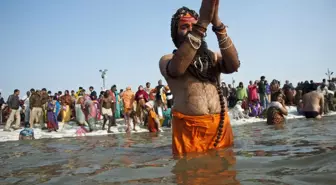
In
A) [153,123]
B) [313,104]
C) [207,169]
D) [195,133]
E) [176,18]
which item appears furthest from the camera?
[153,123]

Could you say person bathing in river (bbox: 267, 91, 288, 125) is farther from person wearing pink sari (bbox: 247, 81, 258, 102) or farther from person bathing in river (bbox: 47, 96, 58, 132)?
person bathing in river (bbox: 47, 96, 58, 132)

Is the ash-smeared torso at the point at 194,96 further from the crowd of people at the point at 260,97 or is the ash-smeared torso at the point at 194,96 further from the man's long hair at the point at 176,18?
the crowd of people at the point at 260,97

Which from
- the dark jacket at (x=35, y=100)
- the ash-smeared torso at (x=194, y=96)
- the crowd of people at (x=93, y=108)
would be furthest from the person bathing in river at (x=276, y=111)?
the dark jacket at (x=35, y=100)

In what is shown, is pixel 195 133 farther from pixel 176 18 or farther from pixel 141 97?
pixel 141 97

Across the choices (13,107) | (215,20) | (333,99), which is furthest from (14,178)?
(333,99)

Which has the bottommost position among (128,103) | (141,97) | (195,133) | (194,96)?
(195,133)

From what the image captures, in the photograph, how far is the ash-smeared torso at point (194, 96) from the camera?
118 inches

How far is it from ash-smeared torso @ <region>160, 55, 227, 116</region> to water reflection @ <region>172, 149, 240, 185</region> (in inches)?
16.0

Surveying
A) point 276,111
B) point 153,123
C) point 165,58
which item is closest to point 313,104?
point 276,111

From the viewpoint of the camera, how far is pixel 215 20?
2762 millimetres

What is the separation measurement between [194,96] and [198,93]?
47 mm

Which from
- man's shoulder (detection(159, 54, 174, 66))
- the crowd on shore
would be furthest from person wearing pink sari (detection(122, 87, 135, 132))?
man's shoulder (detection(159, 54, 174, 66))

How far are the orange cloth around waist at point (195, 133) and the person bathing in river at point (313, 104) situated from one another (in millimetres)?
7215

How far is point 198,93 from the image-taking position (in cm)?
301
